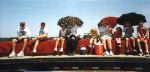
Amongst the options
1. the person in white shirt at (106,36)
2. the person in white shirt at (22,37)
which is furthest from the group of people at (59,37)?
the person in white shirt at (106,36)

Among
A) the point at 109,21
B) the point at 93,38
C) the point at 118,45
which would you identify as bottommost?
the point at 118,45

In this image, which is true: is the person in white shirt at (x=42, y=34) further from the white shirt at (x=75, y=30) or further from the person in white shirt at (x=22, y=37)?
the white shirt at (x=75, y=30)

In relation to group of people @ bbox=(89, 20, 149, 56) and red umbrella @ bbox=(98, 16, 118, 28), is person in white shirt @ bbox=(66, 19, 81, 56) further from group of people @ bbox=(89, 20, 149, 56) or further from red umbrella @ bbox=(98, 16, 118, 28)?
red umbrella @ bbox=(98, 16, 118, 28)

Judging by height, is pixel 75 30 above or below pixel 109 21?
below

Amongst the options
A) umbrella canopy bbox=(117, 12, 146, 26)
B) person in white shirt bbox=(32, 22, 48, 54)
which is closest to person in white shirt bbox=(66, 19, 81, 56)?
person in white shirt bbox=(32, 22, 48, 54)

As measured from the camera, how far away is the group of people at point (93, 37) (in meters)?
9.98

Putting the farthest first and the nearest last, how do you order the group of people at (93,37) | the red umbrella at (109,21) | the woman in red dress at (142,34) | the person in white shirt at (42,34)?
the red umbrella at (109,21) → the person in white shirt at (42,34) → the group of people at (93,37) → the woman in red dress at (142,34)

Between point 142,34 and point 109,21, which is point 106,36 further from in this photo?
point 142,34

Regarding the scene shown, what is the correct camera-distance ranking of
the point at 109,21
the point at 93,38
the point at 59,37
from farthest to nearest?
the point at 109,21 < the point at 93,38 < the point at 59,37

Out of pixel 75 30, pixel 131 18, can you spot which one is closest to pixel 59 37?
pixel 75 30

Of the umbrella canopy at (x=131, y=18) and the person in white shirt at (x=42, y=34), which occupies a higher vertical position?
the umbrella canopy at (x=131, y=18)

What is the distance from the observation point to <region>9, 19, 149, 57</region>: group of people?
32.8 ft

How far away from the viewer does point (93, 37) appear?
1076 cm

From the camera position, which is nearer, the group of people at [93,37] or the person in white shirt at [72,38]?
the group of people at [93,37]
